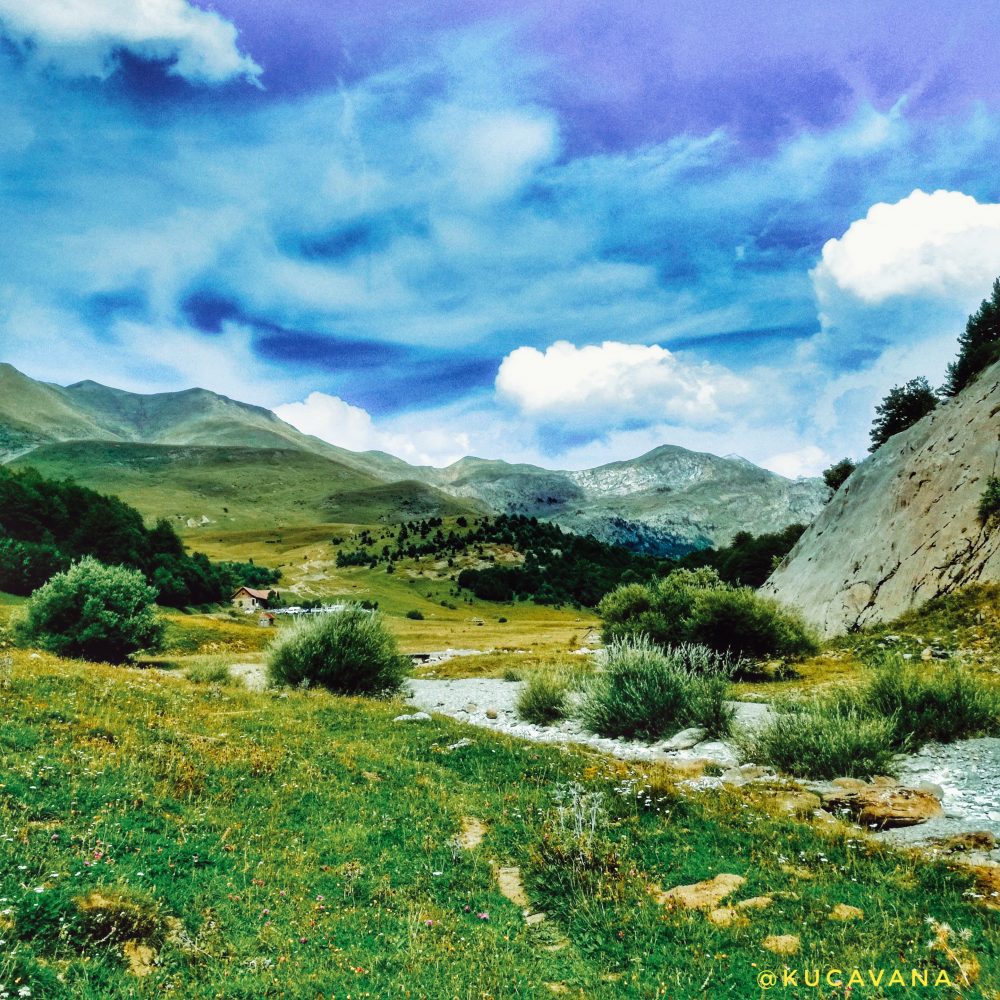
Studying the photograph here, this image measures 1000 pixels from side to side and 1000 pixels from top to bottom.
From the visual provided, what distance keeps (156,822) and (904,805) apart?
435 inches

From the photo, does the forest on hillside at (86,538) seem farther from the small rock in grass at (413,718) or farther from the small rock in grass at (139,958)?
the small rock in grass at (139,958)

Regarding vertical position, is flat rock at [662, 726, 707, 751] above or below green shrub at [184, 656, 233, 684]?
above

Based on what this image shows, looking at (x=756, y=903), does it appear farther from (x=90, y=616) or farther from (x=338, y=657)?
(x=90, y=616)

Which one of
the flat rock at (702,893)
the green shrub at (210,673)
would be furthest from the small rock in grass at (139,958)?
the green shrub at (210,673)

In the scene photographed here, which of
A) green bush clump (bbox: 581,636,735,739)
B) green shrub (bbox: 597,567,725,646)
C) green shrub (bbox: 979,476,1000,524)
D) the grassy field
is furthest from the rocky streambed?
green shrub (bbox: 979,476,1000,524)

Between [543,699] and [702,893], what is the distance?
48.2 ft

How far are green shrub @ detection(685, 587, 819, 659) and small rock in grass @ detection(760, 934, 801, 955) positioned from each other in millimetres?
22919

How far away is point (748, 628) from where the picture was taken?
1124 inches

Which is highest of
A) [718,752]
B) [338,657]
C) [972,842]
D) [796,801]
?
[972,842]

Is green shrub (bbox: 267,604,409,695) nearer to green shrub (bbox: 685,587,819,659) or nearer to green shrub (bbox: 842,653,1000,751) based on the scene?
green shrub (bbox: 685,587,819,659)

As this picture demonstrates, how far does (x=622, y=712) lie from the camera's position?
1838 centimetres

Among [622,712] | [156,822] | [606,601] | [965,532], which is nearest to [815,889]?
[156,822]

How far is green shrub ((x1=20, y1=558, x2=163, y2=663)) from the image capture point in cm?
2952

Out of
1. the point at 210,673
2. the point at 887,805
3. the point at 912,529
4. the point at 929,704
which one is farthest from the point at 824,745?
the point at 912,529
